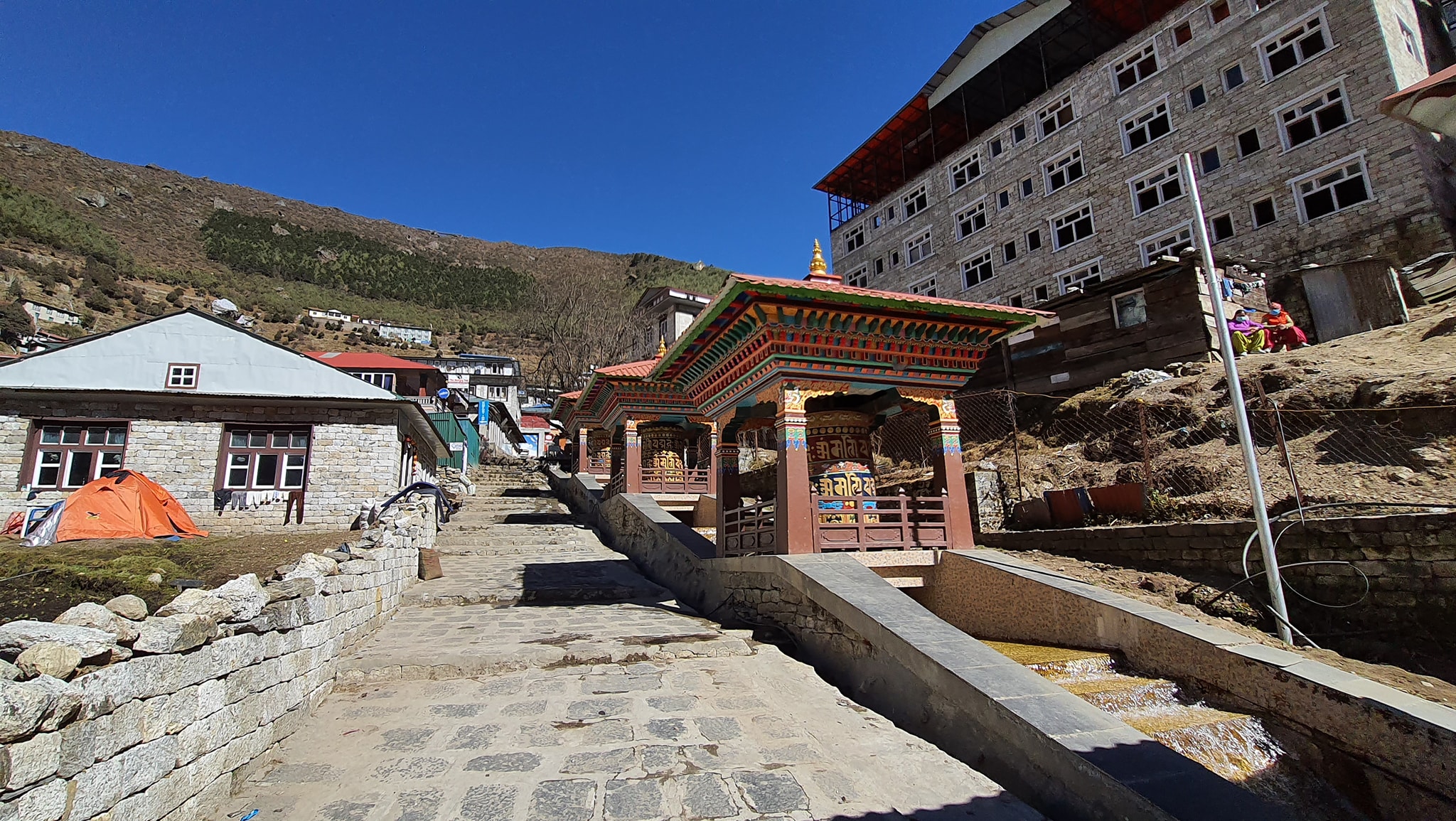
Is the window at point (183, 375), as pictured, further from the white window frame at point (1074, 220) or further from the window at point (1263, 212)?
the window at point (1263, 212)

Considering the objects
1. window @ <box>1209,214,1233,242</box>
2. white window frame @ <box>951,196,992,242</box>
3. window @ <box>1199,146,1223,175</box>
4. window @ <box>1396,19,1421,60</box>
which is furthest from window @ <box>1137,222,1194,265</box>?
white window frame @ <box>951,196,992,242</box>

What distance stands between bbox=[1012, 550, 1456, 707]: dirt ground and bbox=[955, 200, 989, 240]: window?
24679 millimetres

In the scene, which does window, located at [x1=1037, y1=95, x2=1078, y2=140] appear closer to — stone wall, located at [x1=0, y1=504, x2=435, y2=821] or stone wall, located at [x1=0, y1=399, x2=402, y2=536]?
stone wall, located at [x1=0, y1=399, x2=402, y2=536]

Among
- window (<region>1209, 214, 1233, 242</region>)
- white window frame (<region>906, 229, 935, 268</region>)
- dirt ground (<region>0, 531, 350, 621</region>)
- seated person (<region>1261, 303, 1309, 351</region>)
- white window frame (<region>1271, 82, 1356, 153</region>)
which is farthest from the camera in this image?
white window frame (<region>906, 229, 935, 268</region>)

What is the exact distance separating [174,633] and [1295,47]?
3077cm

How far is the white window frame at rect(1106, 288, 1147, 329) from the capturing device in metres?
18.8

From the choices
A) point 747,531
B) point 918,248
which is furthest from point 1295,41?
point 747,531

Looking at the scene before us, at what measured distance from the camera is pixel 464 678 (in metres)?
5.88

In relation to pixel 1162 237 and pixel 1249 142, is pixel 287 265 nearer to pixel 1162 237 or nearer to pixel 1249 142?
pixel 1162 237

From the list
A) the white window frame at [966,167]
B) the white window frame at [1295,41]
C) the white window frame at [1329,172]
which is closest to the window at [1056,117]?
the white window frame at [966,167]

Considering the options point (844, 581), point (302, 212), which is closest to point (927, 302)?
point (844, 581)

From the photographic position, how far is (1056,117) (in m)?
29.0

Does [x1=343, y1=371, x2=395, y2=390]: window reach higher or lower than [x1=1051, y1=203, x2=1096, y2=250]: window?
lower

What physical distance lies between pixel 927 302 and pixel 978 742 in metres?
6.14
